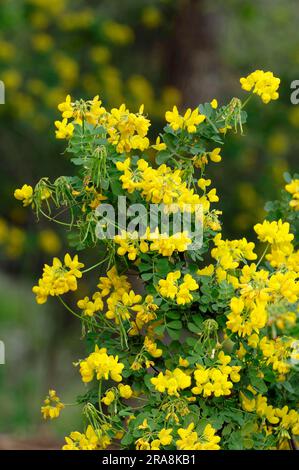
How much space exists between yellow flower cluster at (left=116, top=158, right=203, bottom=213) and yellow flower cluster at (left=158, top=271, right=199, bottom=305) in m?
0.19

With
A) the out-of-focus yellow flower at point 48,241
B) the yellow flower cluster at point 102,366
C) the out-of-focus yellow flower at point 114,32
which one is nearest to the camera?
the yellow flower cluster at point 102,366

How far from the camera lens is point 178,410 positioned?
7.02ft

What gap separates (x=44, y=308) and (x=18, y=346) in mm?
434

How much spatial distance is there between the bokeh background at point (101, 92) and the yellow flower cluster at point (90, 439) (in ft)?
9.82

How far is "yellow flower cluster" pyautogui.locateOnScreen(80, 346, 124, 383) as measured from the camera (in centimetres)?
215

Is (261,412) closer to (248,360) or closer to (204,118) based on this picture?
(248,360)

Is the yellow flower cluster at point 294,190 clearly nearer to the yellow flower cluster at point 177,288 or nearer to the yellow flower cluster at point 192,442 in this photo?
the yellow flower cluster at point 177,288

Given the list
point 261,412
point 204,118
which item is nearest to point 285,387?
point 261,412

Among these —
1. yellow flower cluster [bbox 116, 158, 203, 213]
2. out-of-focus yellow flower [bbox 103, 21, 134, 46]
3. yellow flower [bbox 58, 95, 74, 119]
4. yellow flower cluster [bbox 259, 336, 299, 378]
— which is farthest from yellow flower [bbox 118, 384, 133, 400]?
out-of-focus yellow flower [bbox 103, 21, 134, 46]

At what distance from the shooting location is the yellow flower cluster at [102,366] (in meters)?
2.15

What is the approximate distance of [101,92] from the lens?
20.3ft

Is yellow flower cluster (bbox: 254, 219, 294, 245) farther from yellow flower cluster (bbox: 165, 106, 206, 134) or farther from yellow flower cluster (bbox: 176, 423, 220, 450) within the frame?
yellow flower cluster (bbox: 176, 423, 220, 450)

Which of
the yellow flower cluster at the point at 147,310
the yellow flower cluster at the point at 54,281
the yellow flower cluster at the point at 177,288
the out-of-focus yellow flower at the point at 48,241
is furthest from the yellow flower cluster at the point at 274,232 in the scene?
the out-of-focus yellow flower at the point at 48,241

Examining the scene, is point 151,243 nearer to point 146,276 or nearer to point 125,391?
point 146,276
